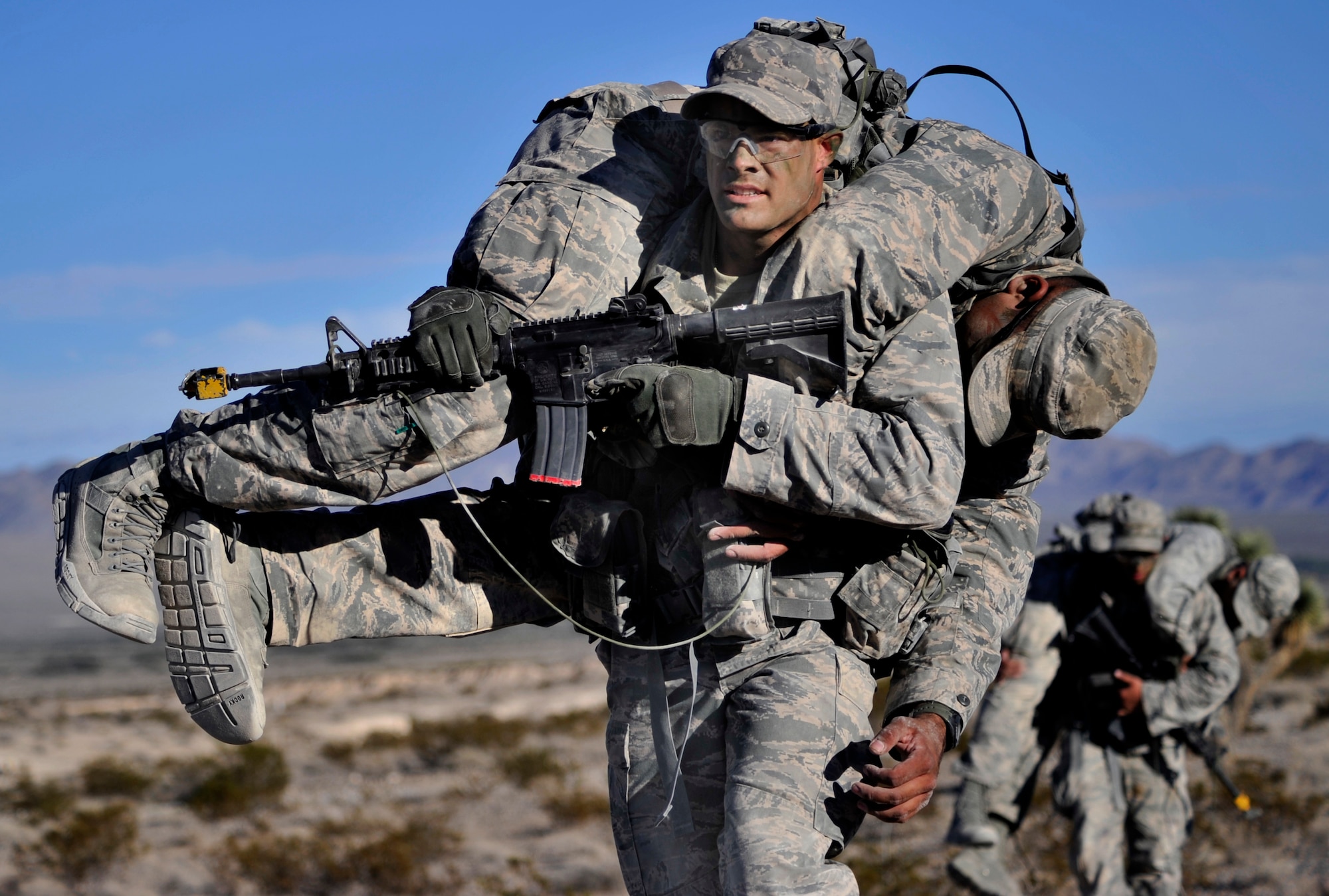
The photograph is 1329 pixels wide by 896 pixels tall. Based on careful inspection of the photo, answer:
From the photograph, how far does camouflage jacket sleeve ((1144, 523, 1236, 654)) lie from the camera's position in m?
10.7

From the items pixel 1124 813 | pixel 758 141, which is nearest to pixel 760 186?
pixel 758 141

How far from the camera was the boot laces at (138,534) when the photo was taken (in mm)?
4047

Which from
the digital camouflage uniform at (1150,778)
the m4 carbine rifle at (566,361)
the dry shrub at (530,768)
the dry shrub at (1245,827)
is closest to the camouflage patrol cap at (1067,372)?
the m4 carbine rifle at (566,361)

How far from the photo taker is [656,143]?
4.59 meters

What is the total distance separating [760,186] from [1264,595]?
30.4ft

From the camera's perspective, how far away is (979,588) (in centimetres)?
462

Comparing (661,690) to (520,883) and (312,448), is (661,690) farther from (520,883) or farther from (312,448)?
(520,883)

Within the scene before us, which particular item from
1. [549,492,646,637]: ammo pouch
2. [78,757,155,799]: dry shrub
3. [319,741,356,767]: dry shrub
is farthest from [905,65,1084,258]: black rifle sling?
[319,741,356,767]: dry shrub

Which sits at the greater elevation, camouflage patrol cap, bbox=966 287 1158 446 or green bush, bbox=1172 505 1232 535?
camouflage patrol cap, bbox=966 287 1158 446

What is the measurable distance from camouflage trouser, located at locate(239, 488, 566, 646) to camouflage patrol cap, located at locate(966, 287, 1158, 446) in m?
1.56

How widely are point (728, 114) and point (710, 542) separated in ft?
4.34

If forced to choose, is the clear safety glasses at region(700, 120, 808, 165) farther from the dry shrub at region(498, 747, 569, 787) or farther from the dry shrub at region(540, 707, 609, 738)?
the dry shrub at region(540, 707, 609, 738)

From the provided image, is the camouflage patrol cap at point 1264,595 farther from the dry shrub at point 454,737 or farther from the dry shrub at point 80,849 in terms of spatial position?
the dry shrub at point 454,737

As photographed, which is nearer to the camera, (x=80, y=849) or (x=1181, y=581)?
(x=1181, y=581)
